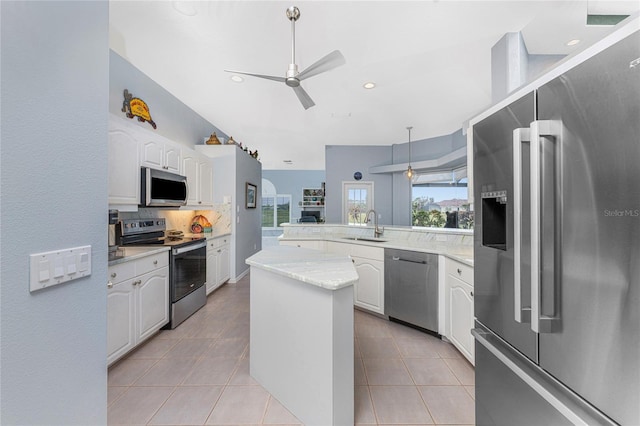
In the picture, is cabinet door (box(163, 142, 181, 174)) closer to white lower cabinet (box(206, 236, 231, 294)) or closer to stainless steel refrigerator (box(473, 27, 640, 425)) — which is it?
white lower cabinet (box(206, 236, 231, 294))

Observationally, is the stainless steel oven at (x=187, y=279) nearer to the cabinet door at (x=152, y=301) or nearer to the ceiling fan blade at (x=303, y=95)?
the cabinet door at (x=152, y=301)

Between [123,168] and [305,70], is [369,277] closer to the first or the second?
[305,70]

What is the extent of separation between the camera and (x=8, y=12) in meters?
0.65

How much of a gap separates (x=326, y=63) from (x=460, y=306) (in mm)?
2261

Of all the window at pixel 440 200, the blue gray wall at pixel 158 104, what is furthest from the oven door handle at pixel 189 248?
the window at pixel 440 200

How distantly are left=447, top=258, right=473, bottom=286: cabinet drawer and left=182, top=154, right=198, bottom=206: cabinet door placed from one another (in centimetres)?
321

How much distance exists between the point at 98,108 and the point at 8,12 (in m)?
0.30

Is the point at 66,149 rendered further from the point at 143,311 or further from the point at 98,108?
the point at 143,311

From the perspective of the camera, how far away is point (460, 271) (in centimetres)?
214

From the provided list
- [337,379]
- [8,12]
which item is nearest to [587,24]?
[337,379]

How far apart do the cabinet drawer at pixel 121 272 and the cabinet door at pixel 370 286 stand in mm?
2129

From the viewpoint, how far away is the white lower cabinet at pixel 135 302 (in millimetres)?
1975

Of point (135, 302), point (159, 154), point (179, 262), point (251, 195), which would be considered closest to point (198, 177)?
point (159, 154)

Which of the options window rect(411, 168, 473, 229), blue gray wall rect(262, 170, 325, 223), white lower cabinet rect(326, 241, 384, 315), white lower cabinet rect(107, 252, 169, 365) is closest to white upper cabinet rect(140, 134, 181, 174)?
white lower cabinet rect(107, 252, 169, 365)
